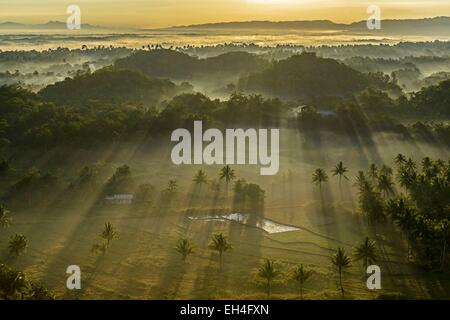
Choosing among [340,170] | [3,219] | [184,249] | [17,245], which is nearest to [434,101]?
[340,170]

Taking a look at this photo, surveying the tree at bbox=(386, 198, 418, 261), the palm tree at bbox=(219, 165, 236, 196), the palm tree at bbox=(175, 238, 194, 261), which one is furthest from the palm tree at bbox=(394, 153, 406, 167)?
the palm tree at bbox=(175, 238, 194, 261)

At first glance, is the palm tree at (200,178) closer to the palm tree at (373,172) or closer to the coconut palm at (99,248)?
the coconut palm at (99,248)

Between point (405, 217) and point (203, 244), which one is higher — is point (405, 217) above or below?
above

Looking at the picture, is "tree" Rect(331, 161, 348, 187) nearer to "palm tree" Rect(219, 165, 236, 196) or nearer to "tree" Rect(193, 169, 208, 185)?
"palm tree" Rect(219, 165, 236, 196)

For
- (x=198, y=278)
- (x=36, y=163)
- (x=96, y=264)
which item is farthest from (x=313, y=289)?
(x=36, y=163)

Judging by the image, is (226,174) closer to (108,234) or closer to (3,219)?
(108,234)

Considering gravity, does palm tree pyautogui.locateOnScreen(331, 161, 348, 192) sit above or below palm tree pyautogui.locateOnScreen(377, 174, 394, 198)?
above

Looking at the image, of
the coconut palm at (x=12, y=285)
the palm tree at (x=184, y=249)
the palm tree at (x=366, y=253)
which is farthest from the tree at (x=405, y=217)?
the coconut palm at (x=12, y=285)
